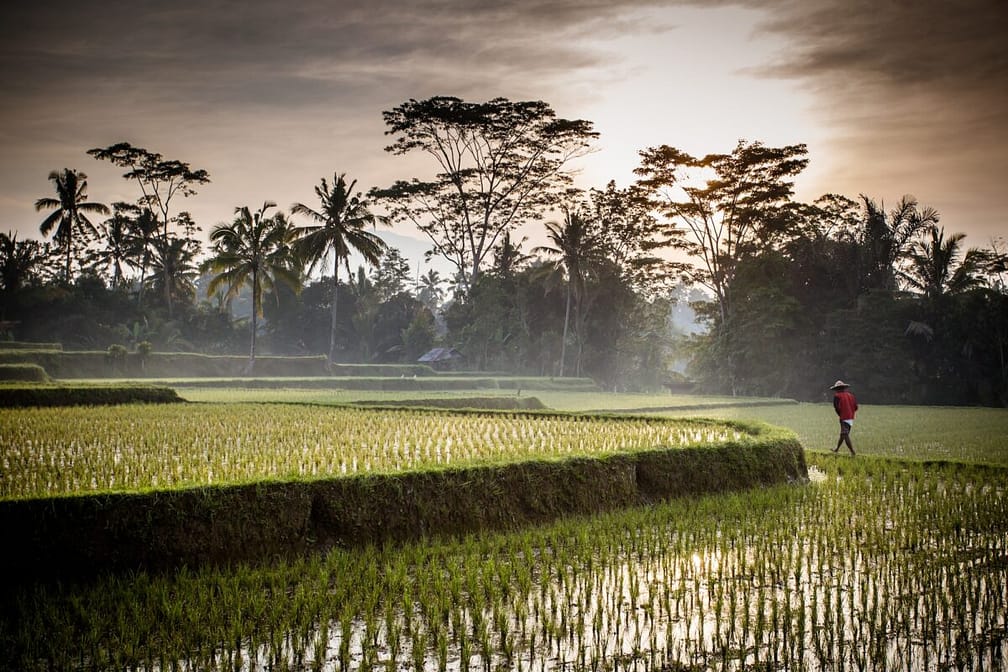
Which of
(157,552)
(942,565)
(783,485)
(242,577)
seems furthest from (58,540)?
(783,485)

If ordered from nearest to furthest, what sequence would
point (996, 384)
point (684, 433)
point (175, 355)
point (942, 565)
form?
point (942, 565) → point (684, 433) → point (996, 384) → point (175, 355)

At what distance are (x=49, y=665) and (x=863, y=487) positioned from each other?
28.1 ft

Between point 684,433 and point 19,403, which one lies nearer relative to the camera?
point 684,433

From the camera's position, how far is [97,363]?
32.0m

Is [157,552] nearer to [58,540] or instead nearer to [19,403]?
[58,540]

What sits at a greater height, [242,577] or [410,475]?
[410,475]

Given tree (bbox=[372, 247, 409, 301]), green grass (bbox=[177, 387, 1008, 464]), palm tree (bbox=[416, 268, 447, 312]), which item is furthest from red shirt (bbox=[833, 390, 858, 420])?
palm tree (bbox=[416, 268, 447, 312])

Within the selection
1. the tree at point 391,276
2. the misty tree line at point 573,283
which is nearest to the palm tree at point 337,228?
the misty tree line at point 573,283

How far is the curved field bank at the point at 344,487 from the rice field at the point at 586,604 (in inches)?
10.8

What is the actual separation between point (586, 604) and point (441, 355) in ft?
131

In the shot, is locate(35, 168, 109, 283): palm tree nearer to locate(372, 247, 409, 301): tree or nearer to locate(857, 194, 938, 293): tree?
locate(372, 247, 409, 301): tree

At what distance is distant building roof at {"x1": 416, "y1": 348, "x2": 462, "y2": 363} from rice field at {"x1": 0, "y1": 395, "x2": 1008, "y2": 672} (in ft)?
122

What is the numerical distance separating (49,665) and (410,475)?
11.0 feet

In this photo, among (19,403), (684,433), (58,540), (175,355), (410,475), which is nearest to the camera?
(58,540)
